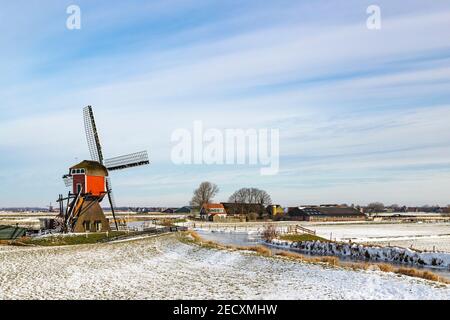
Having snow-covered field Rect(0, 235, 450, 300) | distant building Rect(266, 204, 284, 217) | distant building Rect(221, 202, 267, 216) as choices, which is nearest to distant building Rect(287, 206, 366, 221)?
distant building Rect(266, 204, 284, 217)

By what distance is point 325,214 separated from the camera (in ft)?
403

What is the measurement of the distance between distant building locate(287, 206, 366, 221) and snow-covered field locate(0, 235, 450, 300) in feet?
314

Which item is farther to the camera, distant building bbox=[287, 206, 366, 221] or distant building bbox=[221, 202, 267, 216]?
distant building bbox=[221, 202, 267, 216]

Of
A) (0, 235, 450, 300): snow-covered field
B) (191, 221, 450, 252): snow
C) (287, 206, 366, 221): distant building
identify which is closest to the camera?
(0, 235, 450, 300): snow-covered field

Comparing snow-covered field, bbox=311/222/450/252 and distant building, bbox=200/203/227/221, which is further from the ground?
distant building, bbox=200/203/227/221

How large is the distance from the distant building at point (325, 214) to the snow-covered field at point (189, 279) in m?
95.7

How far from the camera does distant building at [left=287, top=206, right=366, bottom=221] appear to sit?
121 meters

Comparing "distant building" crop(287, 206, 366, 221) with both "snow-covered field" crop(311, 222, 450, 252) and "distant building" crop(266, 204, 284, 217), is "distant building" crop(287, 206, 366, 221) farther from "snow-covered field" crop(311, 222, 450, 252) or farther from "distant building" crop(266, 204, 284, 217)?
"snow-covered field" crop(311, 222, 450, 252)

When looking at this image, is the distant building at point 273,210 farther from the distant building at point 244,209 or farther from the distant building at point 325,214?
the distant building at point 325,214

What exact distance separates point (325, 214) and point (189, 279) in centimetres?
10764

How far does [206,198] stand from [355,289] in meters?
122

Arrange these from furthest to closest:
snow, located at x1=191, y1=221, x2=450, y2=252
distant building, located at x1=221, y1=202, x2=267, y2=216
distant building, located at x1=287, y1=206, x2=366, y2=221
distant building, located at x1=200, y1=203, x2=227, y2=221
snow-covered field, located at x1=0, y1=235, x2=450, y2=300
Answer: distant building, located at x1=221, y1=202, x2=267, y2=216 < distant building, located at x1=287, y1=206, x2=366, y2=221 < distant building, located at x1=200, y1=203, x2=227, y2=221 < snow, located at x1=191, y1=221, x2=450, y2=252 < snow-covered field, located at x1=0, y1=235, x2=450, y2=300
